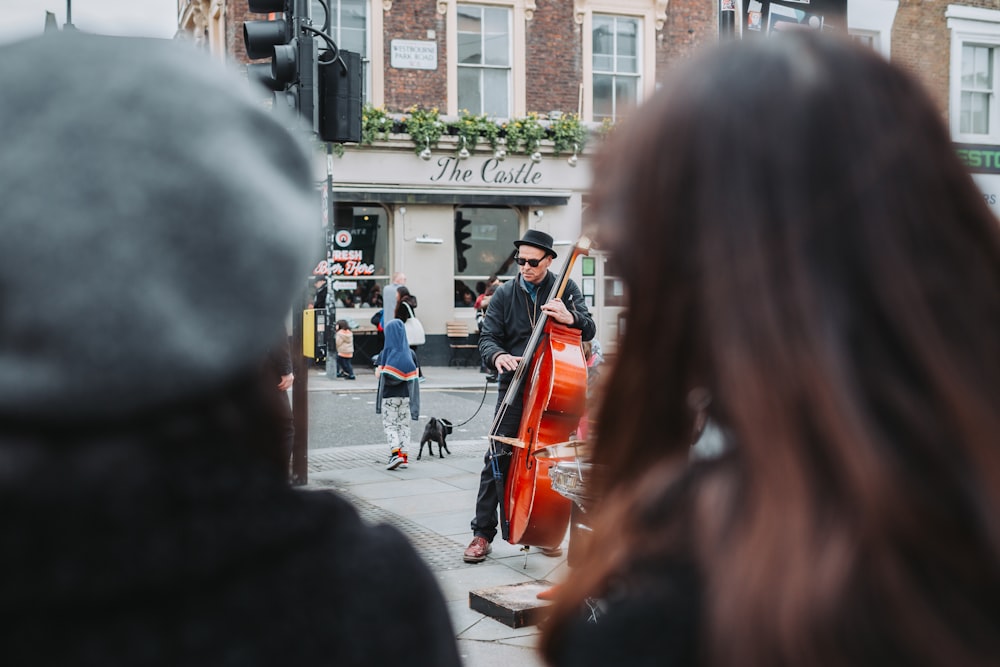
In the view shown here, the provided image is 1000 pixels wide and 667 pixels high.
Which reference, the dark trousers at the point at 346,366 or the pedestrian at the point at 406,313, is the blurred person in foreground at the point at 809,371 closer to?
the pedestrian at the point at 406,313

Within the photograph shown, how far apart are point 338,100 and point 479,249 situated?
14.1m

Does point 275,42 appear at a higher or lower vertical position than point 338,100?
higher

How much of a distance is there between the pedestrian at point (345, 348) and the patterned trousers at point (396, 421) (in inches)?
343

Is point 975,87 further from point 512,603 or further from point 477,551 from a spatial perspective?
point 512,603

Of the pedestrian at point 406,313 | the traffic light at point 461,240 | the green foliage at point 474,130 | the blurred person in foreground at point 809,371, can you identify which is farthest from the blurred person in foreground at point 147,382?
the traffic light at point 461,240

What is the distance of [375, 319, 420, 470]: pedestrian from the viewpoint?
9.45 meters

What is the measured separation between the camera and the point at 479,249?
21.4 m

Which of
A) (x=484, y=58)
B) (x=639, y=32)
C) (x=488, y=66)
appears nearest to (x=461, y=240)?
(x=488, y=66)

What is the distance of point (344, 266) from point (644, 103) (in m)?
19.7

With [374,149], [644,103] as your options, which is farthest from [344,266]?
[644,103]

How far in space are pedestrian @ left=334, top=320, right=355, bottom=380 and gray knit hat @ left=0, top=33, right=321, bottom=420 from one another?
57.4ft

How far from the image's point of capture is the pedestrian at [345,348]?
717 inches

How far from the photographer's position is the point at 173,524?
819mm

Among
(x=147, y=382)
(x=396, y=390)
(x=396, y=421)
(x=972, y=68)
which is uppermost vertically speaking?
(x=972, y=68)
